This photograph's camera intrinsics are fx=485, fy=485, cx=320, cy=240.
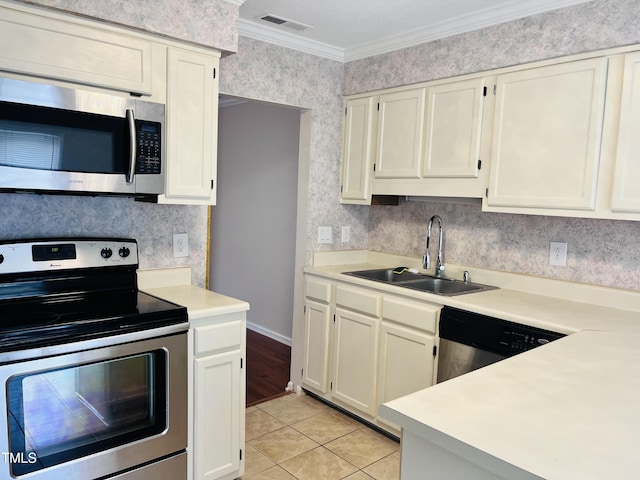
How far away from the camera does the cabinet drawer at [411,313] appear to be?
8.38 ft

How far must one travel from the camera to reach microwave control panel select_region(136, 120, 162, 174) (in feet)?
6.80

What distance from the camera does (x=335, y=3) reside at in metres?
2.60

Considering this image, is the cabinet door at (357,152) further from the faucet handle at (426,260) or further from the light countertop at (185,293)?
the light countertop at (185,293)

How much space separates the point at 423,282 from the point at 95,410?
80.0 inches

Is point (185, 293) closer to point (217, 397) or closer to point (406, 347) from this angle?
point (217, 397)

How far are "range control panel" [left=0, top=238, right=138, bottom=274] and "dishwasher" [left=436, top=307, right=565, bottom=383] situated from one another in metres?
1.59

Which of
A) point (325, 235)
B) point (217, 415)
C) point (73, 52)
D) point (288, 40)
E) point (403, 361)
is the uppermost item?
point (288, 40)

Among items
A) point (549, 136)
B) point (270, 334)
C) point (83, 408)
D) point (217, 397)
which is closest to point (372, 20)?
point (549, 136)

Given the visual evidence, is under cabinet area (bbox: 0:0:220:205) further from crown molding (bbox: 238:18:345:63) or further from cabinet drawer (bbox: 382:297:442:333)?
cabinet drawer (bbox: 382:297:442:333)

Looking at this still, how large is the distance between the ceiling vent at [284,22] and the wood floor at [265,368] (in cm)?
245

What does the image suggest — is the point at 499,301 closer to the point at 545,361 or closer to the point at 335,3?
the point at 545,361

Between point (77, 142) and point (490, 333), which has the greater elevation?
point (77, 142)

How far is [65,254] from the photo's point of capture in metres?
2.11

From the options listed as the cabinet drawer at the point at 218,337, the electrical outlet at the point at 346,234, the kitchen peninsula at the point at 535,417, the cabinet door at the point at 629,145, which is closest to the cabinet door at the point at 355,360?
the electrical outlet at the point at 346,234
